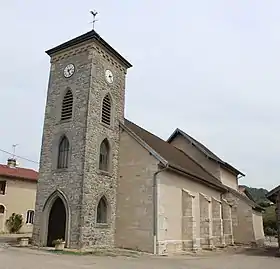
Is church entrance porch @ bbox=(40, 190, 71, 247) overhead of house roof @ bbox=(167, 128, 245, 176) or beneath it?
beneath

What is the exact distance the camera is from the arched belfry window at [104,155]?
2055 centimetres

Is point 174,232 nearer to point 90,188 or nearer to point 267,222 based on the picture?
point 90,188

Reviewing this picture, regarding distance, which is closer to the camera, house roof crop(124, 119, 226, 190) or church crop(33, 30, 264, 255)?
church crop(33, 30, 264, 255)

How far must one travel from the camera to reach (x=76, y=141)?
19.7 meters

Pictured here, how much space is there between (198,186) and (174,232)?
5425mm

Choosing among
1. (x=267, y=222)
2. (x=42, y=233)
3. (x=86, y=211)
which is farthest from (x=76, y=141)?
(x=267, y=222)

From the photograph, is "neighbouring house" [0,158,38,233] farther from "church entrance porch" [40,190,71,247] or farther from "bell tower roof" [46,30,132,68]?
"bell tower roof" [46,30,132,68]

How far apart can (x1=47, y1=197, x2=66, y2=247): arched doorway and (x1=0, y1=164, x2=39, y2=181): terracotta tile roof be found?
16287 mm

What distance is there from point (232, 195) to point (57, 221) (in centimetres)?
1751

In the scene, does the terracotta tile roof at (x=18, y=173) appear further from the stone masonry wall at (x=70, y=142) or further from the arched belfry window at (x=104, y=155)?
the arched belfry window at (x=104, y=155)

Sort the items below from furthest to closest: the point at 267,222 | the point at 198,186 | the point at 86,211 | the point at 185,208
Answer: the point at 267,222, the point at 198,186, the point at 185,208, the point at 86,211

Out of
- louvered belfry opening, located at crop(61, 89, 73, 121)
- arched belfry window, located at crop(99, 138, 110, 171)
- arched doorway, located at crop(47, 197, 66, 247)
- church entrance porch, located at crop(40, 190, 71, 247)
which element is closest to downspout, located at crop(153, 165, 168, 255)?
arched belfry window, located at crop(99, 138, 110, 171)

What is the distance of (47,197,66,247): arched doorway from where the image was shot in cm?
1988

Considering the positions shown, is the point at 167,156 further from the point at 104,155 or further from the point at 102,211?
the point at 102,211
